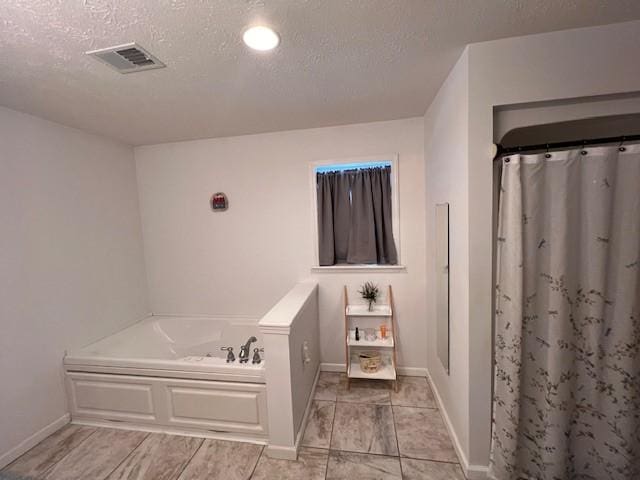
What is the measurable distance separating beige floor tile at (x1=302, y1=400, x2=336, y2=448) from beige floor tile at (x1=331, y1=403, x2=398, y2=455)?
1.7 inches

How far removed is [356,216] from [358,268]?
1.70 ft

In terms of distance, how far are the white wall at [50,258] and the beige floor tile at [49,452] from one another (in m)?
0.10

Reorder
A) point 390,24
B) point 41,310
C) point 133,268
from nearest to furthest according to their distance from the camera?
point 390,24 → point 41,310 → point 133,268

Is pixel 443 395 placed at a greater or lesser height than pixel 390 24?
lesser

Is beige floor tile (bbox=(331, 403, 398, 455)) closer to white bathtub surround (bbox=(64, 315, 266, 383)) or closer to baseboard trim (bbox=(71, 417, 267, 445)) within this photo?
baseboard trim (bbox=(71, 417, 267, 445))

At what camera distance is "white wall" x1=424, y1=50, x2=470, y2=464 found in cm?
151

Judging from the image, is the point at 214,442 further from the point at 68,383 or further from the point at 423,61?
the point at 423,61

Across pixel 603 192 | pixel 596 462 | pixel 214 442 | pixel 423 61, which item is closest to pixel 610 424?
pixel 596 462

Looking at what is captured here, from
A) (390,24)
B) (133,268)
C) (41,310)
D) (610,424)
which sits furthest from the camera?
(133,268)

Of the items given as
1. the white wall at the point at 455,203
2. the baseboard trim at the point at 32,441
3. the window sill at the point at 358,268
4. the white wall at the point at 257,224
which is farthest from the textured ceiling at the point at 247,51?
the baseboard trim at the point at 32,441

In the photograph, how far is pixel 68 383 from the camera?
2.15 meters

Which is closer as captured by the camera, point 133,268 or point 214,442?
point 214,442

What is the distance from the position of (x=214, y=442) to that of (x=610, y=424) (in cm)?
238

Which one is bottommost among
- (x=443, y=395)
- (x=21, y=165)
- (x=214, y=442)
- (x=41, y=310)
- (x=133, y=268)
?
(x=214, y=442)
